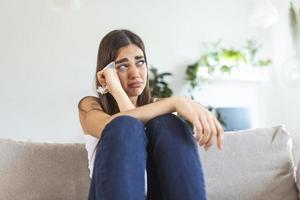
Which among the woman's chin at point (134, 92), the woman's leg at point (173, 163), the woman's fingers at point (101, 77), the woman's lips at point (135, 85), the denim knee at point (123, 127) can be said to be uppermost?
the woman's fingers at point (101, 77)

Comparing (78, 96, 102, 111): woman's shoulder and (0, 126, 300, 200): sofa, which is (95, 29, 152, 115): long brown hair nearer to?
(78, 96, 102, 111): woman's shoulder

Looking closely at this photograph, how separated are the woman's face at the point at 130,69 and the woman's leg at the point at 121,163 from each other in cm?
50

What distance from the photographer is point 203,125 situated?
90 cm

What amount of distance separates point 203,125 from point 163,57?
2.25m

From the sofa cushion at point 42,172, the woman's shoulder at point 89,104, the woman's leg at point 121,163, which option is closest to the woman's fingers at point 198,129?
the woman's leg at point 121,163

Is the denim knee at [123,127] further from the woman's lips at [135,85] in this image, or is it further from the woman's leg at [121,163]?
the woman's lips at [135,85]

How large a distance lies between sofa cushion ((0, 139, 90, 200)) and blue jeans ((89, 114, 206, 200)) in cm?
48

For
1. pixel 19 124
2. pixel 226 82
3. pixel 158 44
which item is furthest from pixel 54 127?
pixel 226 82

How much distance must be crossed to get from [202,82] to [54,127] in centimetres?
134

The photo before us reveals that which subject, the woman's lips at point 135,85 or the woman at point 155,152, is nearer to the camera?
the woman at point 155,152

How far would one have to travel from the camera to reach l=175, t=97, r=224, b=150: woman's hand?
2.94 ft

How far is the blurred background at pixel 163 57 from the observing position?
263cm

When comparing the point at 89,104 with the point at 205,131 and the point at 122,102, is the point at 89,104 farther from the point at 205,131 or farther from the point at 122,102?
the point at 205,131

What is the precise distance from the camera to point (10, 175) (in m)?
1.26
